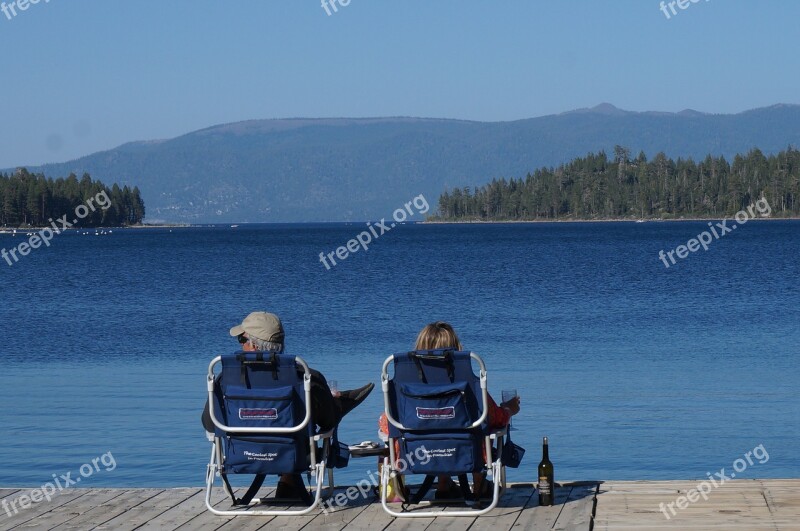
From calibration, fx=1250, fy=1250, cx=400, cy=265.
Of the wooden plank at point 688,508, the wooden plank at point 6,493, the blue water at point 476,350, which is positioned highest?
the wooden plank at point 6,493

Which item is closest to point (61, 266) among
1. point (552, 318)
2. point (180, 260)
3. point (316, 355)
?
point (180, 260)

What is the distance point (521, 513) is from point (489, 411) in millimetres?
637

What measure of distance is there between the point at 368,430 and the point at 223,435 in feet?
20.4

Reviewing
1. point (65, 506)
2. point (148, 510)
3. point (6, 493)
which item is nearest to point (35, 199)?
point (6, 493)

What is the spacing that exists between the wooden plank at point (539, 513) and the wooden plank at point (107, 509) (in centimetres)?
242

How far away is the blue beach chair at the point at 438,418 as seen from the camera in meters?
7.37

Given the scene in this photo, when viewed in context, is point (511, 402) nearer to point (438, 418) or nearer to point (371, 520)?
point (438, 418)

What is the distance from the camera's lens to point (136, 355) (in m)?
23.9

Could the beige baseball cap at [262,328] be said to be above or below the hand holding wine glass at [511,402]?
above

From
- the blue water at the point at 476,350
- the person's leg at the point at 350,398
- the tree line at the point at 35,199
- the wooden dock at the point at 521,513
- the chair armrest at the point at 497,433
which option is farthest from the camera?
the tree line at the point at 35,199

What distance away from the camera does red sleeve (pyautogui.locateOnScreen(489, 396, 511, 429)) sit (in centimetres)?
764

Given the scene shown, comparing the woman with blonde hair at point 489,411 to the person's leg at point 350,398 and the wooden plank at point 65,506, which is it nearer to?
the person's leg at point 350,398

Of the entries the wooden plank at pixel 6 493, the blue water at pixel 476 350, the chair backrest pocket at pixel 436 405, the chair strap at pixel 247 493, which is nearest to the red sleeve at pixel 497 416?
the chair backrest pocket at pixel 436 405

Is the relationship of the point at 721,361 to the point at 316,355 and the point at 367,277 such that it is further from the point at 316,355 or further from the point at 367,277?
the point at 367,277
